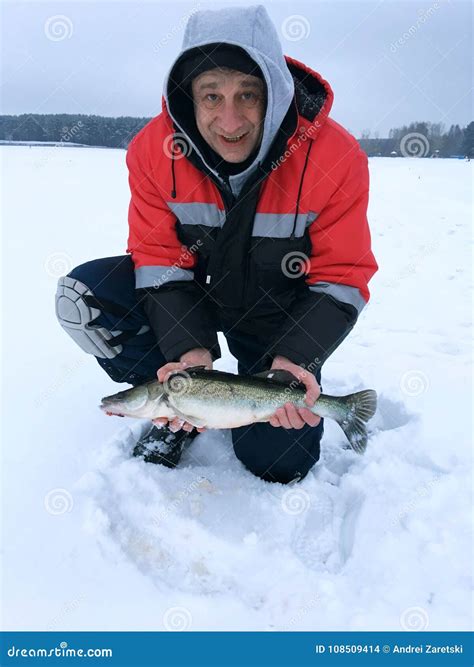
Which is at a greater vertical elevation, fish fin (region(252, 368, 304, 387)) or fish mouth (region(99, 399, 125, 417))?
fish fin (region(252, 368, 304, 387))

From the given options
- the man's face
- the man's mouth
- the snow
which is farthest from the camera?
the man's mouth

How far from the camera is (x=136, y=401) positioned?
2.72m

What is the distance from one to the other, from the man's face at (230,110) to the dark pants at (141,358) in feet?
3.33

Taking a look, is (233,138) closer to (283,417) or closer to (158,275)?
(158,275)

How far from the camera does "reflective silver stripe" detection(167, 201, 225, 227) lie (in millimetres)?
3033

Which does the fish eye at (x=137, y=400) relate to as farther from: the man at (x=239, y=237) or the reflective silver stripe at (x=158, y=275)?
the reflective silver stripe at (x=158, y=275)

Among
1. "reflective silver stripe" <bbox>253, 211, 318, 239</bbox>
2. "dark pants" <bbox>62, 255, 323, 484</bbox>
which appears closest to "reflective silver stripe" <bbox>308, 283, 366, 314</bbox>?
"reflective silver stripe" <bbox>253, 211, 318, 239</bbox>

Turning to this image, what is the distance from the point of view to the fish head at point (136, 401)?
2699mm

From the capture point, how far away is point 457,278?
7.08 meters

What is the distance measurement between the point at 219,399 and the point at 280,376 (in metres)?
0.36

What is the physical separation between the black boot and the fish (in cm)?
53

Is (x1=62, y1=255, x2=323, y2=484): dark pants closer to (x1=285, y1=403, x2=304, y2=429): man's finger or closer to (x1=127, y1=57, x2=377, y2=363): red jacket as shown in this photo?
(x1=127, y1=57, x2=377, y2=363): red jacket

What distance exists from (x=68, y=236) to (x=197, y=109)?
21.8 feet

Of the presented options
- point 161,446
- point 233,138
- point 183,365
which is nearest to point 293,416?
point 183,365
